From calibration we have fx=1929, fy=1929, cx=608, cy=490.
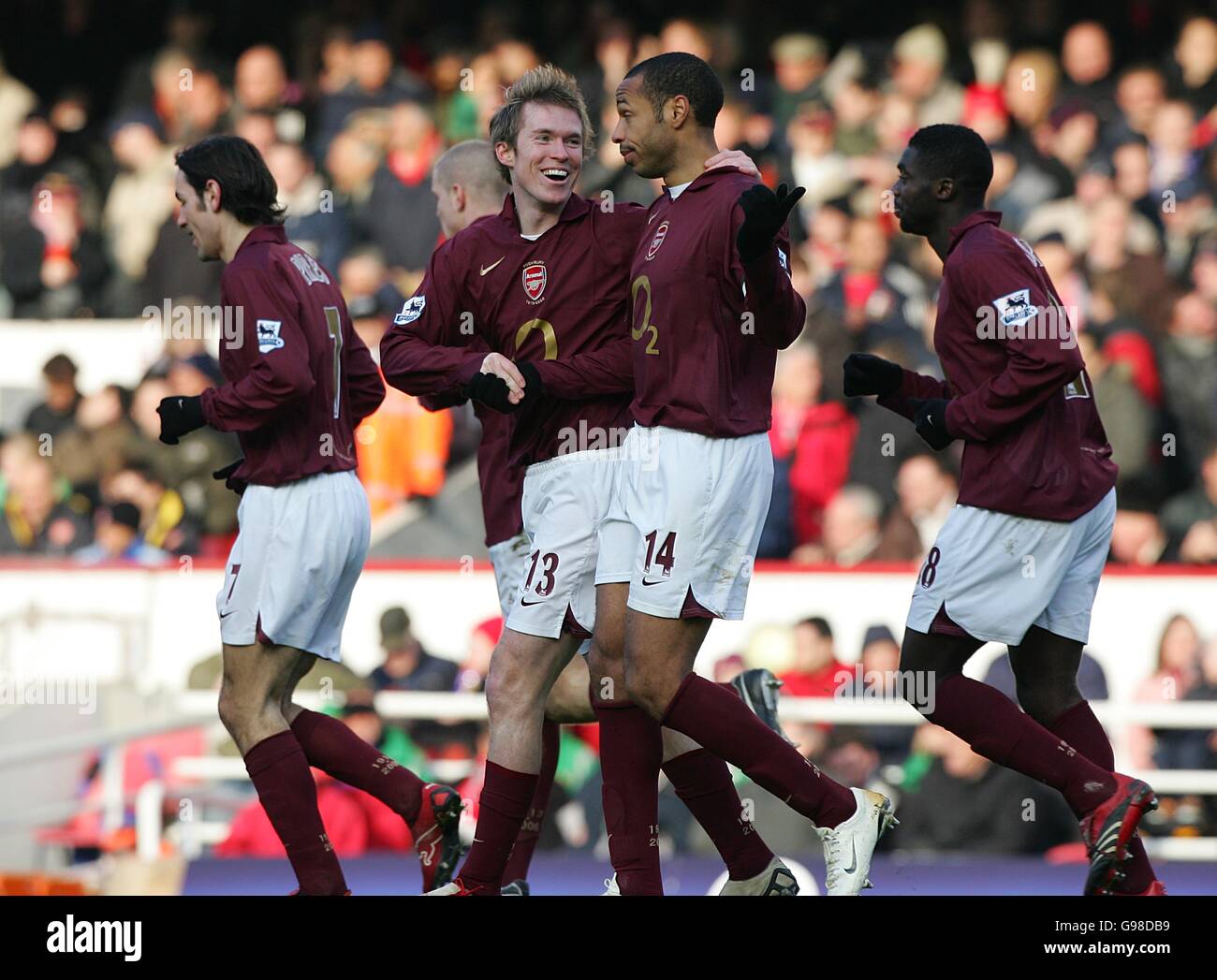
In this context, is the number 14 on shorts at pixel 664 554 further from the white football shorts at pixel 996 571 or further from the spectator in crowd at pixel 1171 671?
the spectator in crowd at pixel 1171 671

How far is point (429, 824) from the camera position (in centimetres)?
598

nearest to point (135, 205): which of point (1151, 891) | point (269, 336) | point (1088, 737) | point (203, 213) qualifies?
point (203, 213)

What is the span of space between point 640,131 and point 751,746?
Answer: 1.71m

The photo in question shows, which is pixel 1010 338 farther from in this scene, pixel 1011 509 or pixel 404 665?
pixel 404 665

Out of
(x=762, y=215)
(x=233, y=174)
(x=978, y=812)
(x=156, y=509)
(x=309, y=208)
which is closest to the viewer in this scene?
(x=762, y=215)

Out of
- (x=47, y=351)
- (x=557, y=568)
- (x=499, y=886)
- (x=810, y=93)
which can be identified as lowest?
(x=499, y=886)

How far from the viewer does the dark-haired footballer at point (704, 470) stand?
5.15m

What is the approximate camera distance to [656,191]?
36.4 ft

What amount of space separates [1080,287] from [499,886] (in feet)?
19.7

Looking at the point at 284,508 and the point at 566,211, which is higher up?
the point at 566,211

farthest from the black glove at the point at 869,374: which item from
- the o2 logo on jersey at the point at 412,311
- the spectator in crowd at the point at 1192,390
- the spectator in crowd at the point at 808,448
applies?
the spectator in crowd at the point at 1192,390

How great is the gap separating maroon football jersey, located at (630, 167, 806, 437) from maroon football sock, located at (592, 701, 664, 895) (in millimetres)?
874

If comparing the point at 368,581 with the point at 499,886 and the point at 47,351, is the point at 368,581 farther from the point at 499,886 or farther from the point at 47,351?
the point at 499,886
